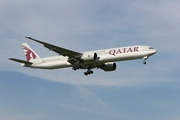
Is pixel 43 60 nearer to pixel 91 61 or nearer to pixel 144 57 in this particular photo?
pixel 91 61

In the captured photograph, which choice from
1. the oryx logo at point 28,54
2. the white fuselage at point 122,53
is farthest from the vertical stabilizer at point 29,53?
the white fuselage at point 122,53

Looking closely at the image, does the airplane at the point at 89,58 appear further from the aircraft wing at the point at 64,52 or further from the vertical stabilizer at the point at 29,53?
the vertical stabilizer at the point at 29,53

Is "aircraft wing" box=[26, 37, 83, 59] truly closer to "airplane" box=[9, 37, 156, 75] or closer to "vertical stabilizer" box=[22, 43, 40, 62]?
"airplane" box=[9, 37, 156, 75]

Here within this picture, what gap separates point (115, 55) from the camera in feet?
201

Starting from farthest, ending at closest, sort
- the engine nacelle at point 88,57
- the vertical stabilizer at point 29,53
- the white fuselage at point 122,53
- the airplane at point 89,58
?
the vertical stabilizer at point 29,53 < the engine nacelle at point 88,57 < the airplane at point 89,58 < the white fuselage at point 122,53

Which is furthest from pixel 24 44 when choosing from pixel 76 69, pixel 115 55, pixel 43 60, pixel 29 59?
pixel 115 55

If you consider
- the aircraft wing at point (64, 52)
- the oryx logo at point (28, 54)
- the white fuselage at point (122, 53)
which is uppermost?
the oryx logo at point (28, 54)

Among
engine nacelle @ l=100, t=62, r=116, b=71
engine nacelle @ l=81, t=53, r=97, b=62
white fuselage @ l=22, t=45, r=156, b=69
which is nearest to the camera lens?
white fuselage @ l=22, t=45, r=156, b=69

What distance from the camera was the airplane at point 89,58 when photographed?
6112cm

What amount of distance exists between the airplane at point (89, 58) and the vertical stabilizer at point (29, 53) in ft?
3.32

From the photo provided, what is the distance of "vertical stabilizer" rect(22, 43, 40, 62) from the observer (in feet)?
240

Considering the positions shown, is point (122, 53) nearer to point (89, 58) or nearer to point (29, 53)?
point (89, 58)

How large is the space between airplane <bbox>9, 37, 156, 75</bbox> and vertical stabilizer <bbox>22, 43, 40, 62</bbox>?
3.32ft

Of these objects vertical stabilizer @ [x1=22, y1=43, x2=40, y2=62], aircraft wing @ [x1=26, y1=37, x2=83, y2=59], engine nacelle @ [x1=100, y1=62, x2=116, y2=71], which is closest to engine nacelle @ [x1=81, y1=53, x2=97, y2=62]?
aircraft wing @ [x1=26, y1=37, x2=83, y2=59]
